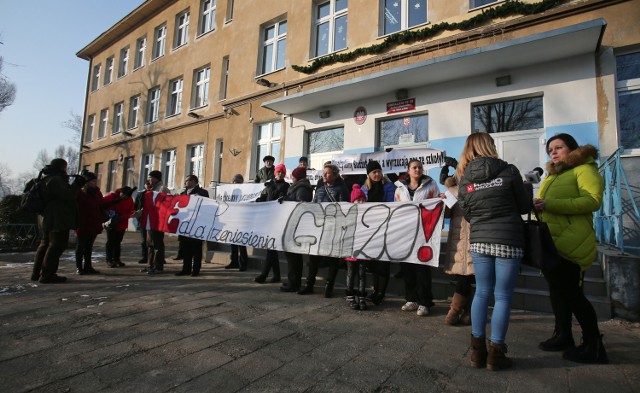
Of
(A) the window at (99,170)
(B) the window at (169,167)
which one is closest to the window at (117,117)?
(A) the window at (99,170)

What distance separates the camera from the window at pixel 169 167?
16362mm

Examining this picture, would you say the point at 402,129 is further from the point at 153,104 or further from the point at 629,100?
the point at 153,104

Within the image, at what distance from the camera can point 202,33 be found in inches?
642

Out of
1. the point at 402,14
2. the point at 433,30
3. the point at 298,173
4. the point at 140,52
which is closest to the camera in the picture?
the point at 298,173

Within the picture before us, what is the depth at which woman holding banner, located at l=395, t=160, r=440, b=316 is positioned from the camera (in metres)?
4.05

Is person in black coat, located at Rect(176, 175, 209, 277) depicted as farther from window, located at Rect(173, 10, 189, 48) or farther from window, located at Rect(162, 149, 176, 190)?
window, located at Rect(173, 10, 189, 48)

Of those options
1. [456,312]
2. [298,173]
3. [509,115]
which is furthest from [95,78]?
[456,312]

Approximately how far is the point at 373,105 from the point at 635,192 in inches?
235

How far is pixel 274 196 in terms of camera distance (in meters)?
5.93

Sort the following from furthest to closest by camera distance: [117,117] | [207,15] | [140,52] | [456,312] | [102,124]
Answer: [102,124] < [117,117] < [140,52] < [207,15] < [456,312]

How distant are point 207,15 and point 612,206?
17.6 metres

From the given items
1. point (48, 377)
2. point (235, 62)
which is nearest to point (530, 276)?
point (48, 377)

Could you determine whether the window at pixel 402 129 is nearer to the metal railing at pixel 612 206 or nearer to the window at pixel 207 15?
the metal railing at pixel 612 206

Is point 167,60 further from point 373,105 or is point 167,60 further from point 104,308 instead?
point 104,308
